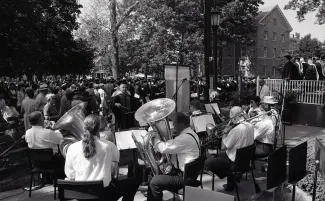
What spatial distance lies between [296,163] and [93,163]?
2.52 metres

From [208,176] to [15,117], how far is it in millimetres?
5531

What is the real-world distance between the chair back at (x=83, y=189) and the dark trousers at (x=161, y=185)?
88cm

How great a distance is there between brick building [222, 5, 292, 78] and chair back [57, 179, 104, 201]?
4402cm

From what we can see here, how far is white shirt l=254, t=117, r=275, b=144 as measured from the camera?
5.78 metres

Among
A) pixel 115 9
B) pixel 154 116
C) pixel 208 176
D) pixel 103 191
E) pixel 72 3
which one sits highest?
pixel 72 3

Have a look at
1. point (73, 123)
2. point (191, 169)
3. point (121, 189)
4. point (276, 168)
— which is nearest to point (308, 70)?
point (276, 168)

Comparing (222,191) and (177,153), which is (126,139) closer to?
(177,153)

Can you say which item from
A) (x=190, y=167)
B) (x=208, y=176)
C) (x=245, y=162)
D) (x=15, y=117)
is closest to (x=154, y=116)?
(x=190, y=167)

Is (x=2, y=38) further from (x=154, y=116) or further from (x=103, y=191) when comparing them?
(x=103, y=191)

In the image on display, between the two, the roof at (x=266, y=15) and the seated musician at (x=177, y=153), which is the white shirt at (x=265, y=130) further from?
the roof at (x=266, y=15)

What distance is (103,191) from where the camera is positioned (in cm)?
333

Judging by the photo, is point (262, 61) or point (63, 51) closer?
point (63, 51)

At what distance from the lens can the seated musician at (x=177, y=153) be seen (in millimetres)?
4020

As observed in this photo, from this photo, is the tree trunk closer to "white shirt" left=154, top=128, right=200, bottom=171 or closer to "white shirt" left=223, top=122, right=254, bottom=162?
"white shirt" left=223, top=122, right=254, bottom=162
